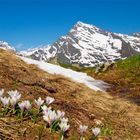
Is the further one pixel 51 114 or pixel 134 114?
pixel 134 114

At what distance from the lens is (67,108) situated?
36.6 feet

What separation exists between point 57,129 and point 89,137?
1098mm

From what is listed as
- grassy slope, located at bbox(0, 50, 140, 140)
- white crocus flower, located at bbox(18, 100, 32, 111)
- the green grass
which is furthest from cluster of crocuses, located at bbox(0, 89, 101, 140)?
the green grass

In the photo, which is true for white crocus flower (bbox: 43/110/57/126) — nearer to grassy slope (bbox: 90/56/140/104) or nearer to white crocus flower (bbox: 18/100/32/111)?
white crocus flower (bbox: 18/100/32/111)

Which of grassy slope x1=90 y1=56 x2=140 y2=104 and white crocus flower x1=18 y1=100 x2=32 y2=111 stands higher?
grassy slope x1=90 y1=56 x2=140 y2=104

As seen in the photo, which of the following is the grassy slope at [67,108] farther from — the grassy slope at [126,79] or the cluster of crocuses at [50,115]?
the grassy slope at [126,79]

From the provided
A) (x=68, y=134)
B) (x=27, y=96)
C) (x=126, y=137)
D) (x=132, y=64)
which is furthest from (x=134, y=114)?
(x=132, y=64)

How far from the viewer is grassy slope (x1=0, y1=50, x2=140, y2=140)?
8234 millimetres

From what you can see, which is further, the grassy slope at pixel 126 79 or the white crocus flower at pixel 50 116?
the grassy slope at pixel 126 79

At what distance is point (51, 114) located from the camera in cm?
808

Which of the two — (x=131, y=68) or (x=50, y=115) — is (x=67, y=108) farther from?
(x=131, y=68)

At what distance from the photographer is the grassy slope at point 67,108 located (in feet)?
27.0

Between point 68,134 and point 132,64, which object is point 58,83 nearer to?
point 68,134

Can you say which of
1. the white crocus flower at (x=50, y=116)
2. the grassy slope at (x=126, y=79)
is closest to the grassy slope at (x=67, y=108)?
the white crocus flower at (x=50, y=116)
